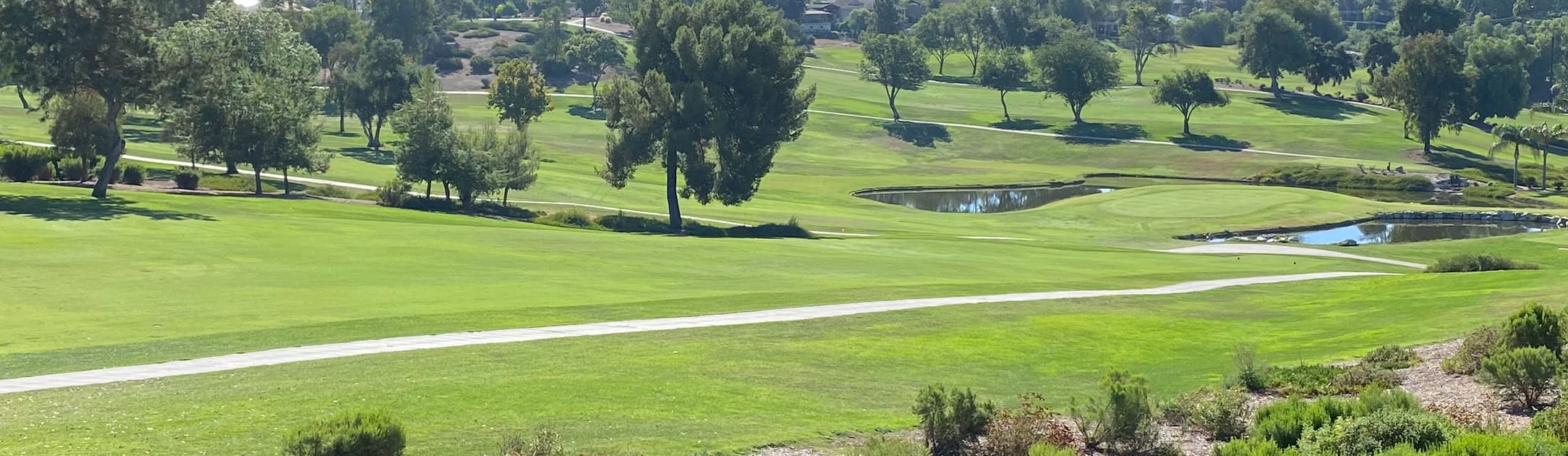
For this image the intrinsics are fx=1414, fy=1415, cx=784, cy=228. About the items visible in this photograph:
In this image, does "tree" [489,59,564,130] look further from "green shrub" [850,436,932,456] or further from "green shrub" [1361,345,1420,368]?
"green shrub" [850,436,932,456]

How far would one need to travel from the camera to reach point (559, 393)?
2433 centimetres

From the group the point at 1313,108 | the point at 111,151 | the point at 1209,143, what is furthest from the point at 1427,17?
the point at 111,151

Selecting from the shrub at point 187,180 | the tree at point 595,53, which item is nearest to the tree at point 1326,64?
the tree at point 595,53

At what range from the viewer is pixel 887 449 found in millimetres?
19766

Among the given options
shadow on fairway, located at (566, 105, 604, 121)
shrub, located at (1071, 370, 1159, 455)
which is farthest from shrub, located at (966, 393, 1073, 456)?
shadow on fairway, located at (566, 105, 604, 121)

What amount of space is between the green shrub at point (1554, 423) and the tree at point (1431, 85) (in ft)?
425

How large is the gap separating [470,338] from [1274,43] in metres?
162

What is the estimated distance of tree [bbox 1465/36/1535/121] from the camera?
154m

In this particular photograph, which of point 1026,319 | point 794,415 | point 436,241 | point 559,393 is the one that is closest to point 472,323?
point 559,393

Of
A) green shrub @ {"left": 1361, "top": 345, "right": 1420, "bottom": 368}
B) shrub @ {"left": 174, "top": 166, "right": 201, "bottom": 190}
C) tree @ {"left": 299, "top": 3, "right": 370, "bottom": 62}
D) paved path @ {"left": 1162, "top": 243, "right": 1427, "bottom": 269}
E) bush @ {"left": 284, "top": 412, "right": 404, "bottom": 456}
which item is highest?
tree @ {"left": 299, "top": 3, "right": 370, "bottom": 62}

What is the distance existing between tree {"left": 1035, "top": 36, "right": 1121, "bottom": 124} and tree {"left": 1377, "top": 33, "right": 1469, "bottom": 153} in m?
30.8

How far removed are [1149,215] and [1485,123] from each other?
97143 mm

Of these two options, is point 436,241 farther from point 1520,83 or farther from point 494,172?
point 1520,83

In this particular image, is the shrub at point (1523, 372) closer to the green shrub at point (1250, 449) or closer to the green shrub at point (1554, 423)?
the green shrub at point (1554, 423)
